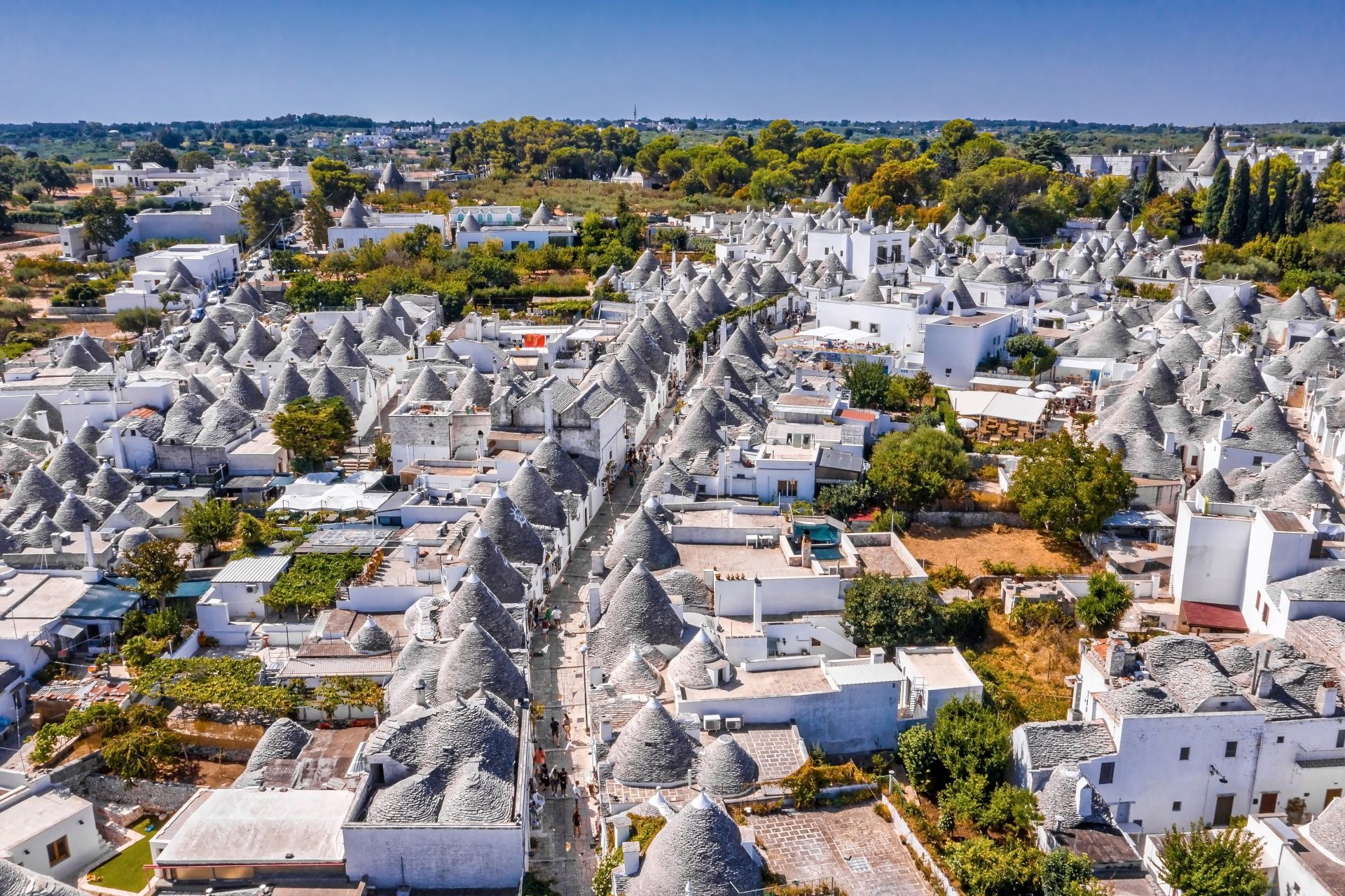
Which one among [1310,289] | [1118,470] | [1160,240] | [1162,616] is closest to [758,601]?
[1162,616]

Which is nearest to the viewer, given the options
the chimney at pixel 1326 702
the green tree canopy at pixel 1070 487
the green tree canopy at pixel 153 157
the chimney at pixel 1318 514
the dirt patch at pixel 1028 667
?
the chimney at pixel 1326 702

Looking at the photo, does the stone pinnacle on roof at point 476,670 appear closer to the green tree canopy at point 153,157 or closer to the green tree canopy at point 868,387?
the green tree canopy at point 868,387

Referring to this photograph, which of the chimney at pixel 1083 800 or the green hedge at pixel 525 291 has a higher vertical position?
the green hedge at pixel 525 291

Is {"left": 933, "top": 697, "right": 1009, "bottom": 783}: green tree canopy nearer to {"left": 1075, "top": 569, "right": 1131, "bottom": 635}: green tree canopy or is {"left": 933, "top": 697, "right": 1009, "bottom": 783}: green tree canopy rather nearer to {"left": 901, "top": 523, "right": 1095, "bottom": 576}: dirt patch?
{"left": 1075, "top": 569, "right": 1131, "bottom": 635}: green tree canopy

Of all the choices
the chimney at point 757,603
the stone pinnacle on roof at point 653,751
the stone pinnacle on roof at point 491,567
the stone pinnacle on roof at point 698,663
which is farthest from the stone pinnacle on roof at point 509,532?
the stone pinnacle on roof at point 653,751

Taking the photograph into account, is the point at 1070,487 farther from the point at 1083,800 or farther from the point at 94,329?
the point at 94,329

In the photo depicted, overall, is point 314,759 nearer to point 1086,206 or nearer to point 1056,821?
point 1056,821

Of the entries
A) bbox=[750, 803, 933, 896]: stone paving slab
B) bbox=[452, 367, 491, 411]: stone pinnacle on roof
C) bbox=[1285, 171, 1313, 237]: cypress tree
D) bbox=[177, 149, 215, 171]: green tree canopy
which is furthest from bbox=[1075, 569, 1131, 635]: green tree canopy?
bbox=[177, 149, 215, 171]: green tree canopy
